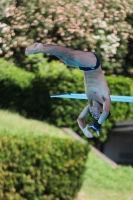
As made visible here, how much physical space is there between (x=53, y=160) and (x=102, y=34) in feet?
30.9

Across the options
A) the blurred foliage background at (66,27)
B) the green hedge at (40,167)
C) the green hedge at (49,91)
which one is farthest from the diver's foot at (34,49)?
the blurred foliage background at (66,27)

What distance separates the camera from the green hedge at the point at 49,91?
18.5 metres

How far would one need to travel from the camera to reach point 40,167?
38.9ft

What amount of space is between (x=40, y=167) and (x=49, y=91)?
6.90 metres

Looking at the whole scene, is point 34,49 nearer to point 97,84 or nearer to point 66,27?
point 97,84

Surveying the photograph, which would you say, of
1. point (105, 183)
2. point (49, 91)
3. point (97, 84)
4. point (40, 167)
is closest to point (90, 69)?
point (97, 84)

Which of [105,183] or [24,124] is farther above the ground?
[105,183]

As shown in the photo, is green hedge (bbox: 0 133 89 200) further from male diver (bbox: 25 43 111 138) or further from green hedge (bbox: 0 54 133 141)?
male diver (bbox: 25 43 111 138)

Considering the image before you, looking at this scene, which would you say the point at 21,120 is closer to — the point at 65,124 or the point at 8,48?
the point at 65,124

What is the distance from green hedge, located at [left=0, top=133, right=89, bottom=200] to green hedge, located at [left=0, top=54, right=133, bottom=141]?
5.85 metres

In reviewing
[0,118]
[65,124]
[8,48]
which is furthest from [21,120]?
[8,48]

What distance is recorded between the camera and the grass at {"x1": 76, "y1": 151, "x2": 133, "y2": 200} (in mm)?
14055

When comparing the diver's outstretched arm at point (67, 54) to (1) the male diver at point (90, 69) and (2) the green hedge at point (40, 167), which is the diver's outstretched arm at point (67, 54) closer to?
(1) the male diver at point (90, 69)

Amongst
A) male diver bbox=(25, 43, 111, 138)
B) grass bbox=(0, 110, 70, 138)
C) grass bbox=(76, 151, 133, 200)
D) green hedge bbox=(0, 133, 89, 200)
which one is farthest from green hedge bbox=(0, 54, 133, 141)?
male diver bbox=(25, 43, 111, 138)
